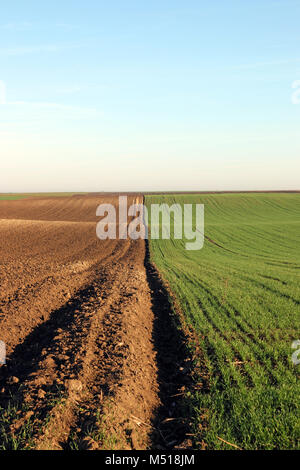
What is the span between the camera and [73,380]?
6102 mm

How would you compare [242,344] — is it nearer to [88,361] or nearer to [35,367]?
[88,361]

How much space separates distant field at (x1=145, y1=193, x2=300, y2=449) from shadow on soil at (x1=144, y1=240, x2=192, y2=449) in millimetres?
288

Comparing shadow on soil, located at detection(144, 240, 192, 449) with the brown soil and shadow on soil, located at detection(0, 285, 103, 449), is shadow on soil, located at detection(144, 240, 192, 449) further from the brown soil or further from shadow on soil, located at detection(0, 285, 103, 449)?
shadow on soil, located at detection(0, 285, 103, 449)

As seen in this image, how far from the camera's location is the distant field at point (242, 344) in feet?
15.9

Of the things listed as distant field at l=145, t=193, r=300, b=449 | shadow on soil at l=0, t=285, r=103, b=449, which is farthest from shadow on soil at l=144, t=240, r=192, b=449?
shadow on soil at l=0, t=285, r=103, b=449

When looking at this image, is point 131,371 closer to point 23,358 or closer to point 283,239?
point 23,358

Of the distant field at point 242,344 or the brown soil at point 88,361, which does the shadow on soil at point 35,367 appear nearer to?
the brown soil at point 88,361

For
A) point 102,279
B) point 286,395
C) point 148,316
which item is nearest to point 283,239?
point 102,279

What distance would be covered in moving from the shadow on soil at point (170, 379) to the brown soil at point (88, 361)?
2cm

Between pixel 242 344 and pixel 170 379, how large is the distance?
2.24 metres

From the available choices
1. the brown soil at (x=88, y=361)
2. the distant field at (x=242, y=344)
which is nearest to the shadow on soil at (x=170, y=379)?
the brown soil at (x=88, y=361)

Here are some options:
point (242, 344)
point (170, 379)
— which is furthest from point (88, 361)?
point (242, 344)

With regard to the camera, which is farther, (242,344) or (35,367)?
(242,344)

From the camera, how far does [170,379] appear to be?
7.00m
